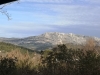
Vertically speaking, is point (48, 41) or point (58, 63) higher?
point (58, 63)

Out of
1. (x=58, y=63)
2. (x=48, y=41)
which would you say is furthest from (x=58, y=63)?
(x=48, y=41)

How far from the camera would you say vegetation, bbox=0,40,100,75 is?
380 inches

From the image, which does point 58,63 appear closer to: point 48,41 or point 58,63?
point 58,63

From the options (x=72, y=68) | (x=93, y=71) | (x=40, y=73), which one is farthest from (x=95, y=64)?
(x=40, y=73)

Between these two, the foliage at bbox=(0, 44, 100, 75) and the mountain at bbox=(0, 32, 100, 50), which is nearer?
the foliage at bbox=(0, 44, 100, 75)

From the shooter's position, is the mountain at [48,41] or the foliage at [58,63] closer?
the foliage at [58,63]

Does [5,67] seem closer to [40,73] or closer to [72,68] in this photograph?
[40,73]

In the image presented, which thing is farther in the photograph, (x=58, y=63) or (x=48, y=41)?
(x=48, y=41)

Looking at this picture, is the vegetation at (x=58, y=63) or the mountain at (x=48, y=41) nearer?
the vegetation at (x=58, y=63)

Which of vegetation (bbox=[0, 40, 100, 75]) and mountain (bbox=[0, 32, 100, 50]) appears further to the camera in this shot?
mountain (bbox=[0, 32, 100, 50])

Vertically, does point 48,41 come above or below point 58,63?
below

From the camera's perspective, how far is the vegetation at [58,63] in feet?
31.6

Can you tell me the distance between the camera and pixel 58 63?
412 inches

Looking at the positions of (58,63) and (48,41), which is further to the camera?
(48,41)
